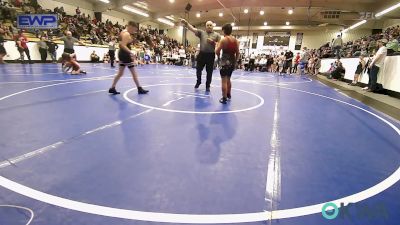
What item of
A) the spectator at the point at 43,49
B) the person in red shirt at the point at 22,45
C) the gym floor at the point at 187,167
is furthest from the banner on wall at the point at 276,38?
the gym floor at the point at 187,167

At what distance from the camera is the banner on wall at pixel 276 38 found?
3866cm

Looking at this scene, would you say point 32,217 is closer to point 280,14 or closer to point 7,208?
point 7,208

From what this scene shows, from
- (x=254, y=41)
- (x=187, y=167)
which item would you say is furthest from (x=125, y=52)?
(x=254, y=41)

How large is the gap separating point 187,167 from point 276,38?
40.3 m

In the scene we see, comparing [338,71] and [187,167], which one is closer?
[187,167]

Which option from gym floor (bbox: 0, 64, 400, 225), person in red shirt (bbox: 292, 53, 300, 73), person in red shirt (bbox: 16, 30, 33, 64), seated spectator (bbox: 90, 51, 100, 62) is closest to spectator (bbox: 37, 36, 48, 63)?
person in red shirt (bbox: 16, 30, 33, 64)

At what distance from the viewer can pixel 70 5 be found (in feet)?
80.8

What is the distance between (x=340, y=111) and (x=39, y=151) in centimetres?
557

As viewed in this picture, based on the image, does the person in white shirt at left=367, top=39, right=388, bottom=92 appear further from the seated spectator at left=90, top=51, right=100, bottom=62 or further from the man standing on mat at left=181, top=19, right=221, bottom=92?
the seated spectator at left=90, top=51, right=100, bottom=62

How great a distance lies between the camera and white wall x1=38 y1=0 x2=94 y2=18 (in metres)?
22.3

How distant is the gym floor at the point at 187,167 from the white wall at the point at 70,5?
22.0m

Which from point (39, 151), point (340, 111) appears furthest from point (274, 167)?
point (340, 111)

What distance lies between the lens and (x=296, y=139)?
3521 mm

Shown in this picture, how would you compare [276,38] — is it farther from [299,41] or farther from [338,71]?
[338,71]
